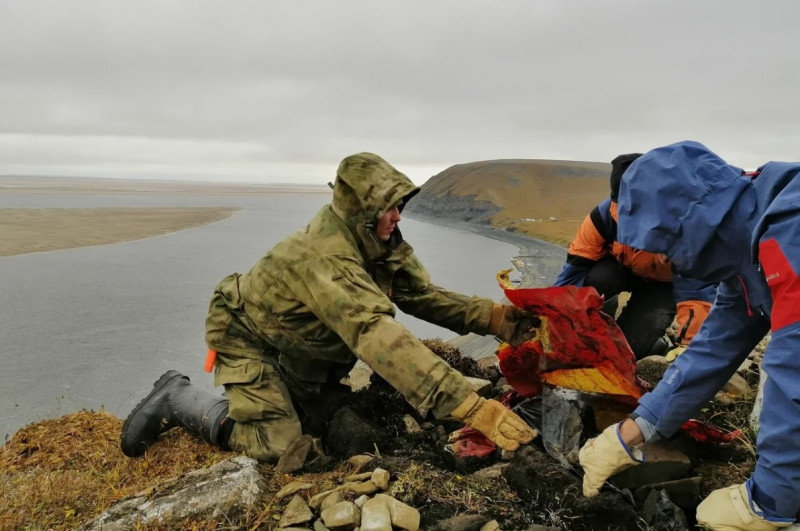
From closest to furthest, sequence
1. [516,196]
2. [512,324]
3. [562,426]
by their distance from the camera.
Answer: [562,426] → [512,324] → [516,196]

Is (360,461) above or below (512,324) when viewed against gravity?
below

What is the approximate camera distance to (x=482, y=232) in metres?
25.4

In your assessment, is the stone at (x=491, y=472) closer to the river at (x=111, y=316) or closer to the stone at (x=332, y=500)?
the stone at (x=332, y=500)

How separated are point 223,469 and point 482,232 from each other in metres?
23.1

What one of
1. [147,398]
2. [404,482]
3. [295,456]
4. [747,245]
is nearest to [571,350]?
[404,482]

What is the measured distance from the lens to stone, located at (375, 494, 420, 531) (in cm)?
237

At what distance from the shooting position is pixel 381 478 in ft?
8.73

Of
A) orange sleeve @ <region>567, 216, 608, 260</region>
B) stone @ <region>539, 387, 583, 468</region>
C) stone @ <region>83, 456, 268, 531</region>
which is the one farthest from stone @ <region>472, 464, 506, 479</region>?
orange sleeve @ <region>567, 216, 608, 260</region>

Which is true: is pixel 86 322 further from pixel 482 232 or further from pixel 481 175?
pixel 481 175

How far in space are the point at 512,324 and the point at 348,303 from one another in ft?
4.26

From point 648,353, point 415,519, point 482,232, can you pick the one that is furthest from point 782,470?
point 482,232

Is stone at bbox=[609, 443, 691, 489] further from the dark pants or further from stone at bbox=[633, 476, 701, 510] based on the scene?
the dark pants

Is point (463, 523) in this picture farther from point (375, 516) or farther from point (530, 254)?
point (530, 254)

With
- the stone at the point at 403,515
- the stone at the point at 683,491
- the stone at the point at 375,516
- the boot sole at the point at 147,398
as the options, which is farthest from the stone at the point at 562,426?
the boot sole at the point at 147,398
